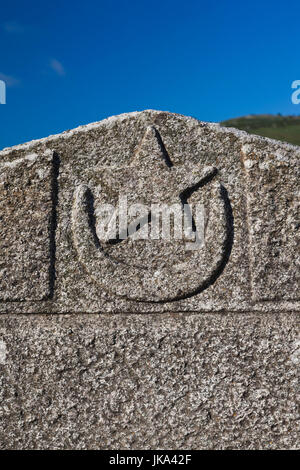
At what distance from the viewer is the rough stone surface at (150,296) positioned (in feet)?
7.80

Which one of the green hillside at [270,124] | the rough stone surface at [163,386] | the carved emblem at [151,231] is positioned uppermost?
the green hillside at [270,124]

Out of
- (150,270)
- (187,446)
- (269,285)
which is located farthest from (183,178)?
(187,446)

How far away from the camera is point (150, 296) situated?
242 centimetres

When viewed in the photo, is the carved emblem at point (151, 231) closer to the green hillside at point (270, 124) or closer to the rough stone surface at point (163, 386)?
the rough stone surface at point (163, 386)

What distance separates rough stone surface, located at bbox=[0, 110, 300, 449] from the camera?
2377mm

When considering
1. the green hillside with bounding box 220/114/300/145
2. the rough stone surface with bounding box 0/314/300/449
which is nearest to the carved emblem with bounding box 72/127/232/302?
the rough stone surface with bounding box 0/314/300/449

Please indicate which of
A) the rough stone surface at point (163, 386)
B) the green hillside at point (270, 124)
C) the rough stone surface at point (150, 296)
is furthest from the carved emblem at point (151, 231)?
the green hillside at point (270, 124)

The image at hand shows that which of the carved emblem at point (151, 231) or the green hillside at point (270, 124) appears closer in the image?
the carved emblem at point (151, 231)

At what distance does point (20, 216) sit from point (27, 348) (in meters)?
0.68

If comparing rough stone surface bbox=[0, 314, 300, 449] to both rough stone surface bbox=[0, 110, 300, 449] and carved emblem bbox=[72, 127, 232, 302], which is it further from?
carved emblem bbox=[72, 127, 232, 302]

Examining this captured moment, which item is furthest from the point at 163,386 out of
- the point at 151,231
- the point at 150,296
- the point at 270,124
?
the point at 270,124

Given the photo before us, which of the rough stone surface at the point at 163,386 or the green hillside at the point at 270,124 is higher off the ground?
the green hillside at the point at 270,124
